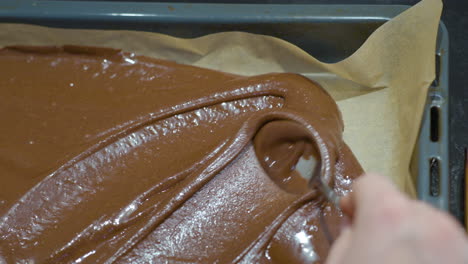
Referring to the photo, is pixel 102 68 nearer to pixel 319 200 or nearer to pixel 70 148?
pixel 70 148

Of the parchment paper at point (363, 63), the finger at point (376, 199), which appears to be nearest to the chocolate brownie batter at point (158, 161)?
the parchment paper at point (363, 63)

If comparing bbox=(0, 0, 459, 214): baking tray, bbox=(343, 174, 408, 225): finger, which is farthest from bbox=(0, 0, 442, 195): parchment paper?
bbox=(343, 174, 408, 225): finger

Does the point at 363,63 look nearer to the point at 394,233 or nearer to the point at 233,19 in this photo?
the point at 233,19

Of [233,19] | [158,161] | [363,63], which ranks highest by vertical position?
[233,19]

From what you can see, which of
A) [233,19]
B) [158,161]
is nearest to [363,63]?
[233,19]

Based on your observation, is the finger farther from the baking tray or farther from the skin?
the baking tray

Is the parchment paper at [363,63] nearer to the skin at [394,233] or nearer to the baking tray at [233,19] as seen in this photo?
the baking tray at [233,19]
